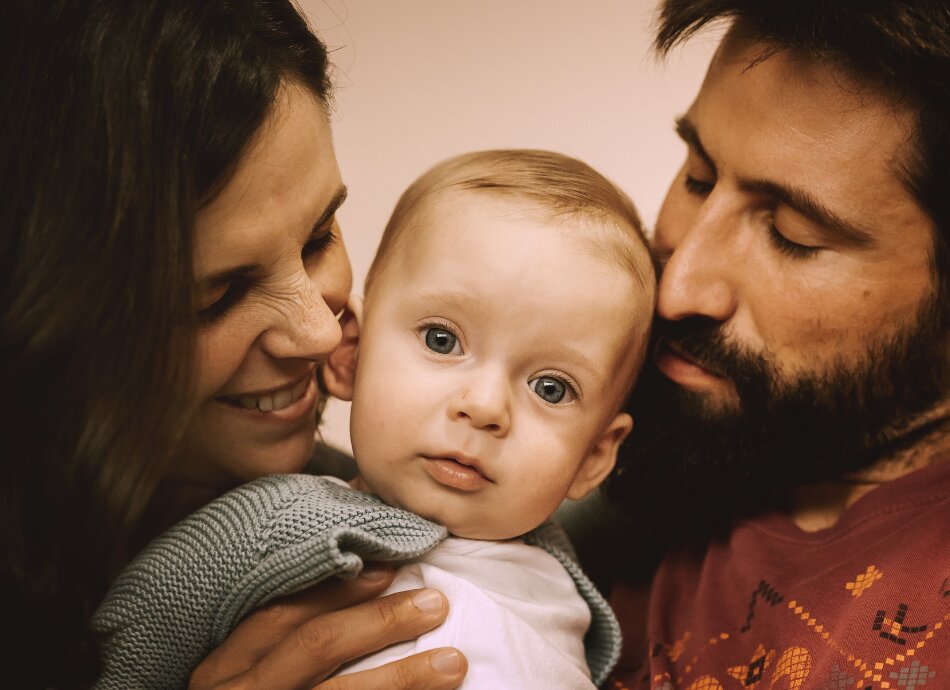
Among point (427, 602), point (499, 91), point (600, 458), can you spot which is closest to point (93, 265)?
point (427, 602)

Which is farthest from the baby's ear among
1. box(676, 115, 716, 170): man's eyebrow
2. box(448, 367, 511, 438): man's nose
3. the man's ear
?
box(676, 115, 716, 170): man's eyebrow

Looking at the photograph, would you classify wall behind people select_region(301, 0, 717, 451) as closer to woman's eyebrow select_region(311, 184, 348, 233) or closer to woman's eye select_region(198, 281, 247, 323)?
woman's eyebrow select_region(311, 184, 348, 233)

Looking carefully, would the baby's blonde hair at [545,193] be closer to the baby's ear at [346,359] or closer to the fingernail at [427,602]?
the baby's ear at [346,359]

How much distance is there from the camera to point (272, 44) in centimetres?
110

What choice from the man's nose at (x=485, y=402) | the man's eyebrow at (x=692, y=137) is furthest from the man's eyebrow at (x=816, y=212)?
the man's nose at (x=485, y=402)

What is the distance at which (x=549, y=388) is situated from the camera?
1.20 m

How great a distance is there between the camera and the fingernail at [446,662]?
1.05m

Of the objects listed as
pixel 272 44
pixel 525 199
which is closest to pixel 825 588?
pixel 525 199

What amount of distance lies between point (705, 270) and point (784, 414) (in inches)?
10.5

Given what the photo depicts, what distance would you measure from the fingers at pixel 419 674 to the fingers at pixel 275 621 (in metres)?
0.09

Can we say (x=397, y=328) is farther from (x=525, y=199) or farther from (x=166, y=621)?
(x=166, y=621)

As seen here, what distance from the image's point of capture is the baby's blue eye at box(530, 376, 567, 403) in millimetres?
1186

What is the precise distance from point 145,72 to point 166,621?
61 cm

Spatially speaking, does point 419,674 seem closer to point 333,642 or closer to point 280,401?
point 333,642
